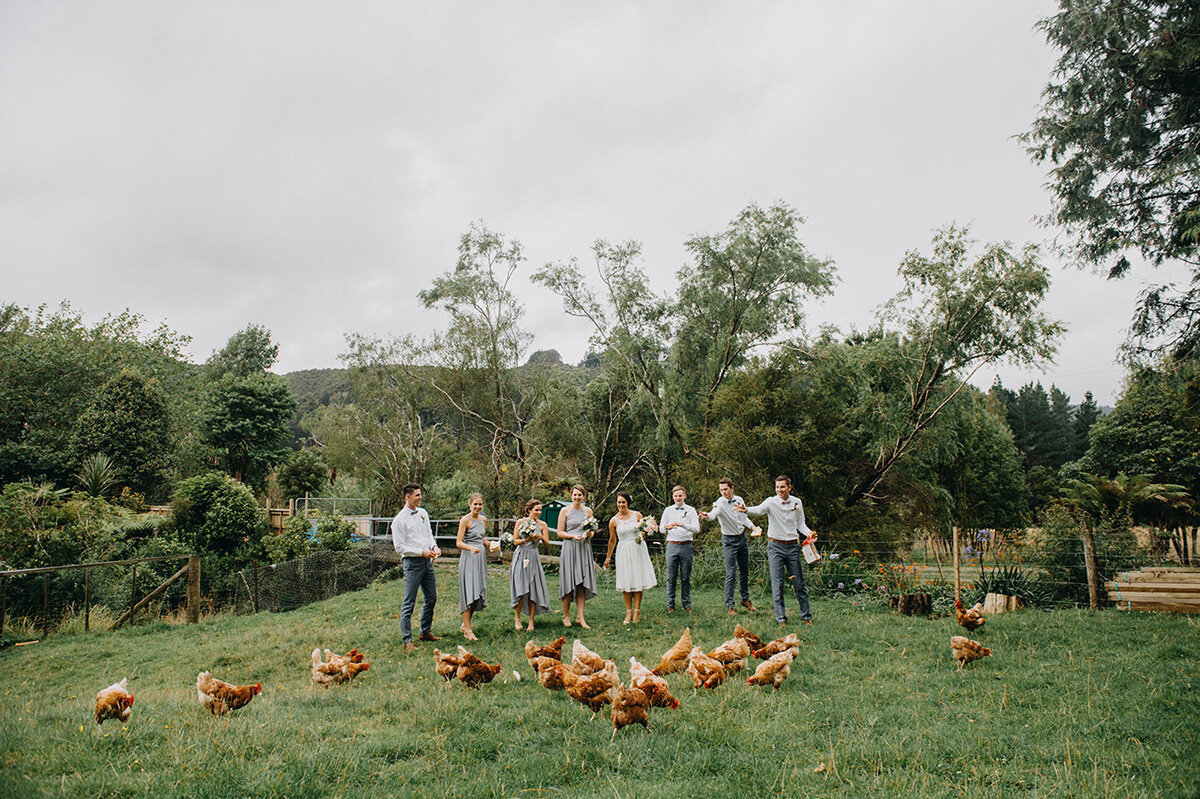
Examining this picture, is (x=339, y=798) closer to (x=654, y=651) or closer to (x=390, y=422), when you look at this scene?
(x=654, y=651)

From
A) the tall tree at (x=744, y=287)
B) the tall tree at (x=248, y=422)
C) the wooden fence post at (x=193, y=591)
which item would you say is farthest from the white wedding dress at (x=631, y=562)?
the tall tree at (x=248, y=422)

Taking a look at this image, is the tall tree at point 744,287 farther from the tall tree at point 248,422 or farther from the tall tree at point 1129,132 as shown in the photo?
the tall tree at point 248,422

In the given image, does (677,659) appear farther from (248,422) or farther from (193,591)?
(248,422)

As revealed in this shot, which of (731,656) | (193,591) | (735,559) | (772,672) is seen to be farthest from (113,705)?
(193,591)

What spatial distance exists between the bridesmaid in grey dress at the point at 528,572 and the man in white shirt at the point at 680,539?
1.84m

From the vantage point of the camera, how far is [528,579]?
820 cm

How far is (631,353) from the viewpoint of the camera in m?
22.4

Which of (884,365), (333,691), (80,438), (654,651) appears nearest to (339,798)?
(333,691)

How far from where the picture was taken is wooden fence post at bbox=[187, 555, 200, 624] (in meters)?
12.2

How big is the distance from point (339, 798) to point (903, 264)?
17100 mm

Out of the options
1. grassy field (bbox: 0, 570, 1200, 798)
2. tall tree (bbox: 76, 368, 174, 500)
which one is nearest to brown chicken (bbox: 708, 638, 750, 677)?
grassy field (bbox: 0, 570, 1200, 798)

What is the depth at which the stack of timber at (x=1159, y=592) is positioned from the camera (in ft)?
26.3

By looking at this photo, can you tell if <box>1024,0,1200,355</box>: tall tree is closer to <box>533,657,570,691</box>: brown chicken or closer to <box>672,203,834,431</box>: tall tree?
<box>672,203,834,431</box>: tall tree

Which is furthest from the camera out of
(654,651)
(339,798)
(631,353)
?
(631,353)
